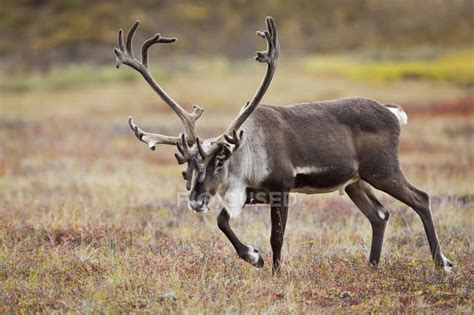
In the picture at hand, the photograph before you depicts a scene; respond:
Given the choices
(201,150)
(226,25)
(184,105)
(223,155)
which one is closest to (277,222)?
(223,155)

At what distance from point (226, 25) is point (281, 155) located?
72.4 meters

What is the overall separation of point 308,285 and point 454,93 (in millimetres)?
28826

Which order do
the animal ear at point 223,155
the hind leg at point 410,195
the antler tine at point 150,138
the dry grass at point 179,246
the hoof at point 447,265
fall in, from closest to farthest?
the dry grass at point 179,246 < the animal ear at point 223,155 < the antler tine at point 150,138 < the hoof at point 447,265 < the hind leg at point 410,195

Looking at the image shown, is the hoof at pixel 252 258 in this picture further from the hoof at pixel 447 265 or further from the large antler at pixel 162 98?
the hoof at pixel 447 265

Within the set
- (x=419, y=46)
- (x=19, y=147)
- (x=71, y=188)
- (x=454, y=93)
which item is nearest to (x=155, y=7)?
(x=419, y=46)

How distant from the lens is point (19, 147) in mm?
18984

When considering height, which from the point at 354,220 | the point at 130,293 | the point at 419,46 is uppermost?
the point at 130,293

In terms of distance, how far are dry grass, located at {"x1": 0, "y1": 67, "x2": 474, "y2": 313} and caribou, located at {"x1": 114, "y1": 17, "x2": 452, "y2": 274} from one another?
1.63 feet

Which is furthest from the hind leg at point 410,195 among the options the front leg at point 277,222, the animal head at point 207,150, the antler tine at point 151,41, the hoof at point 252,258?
the antler tine at point 151,41

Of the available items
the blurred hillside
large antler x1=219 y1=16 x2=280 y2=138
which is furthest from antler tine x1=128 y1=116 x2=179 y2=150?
the blurred hillside

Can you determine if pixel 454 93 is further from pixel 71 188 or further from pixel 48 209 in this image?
pixel 48 209

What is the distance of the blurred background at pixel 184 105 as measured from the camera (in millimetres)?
8805

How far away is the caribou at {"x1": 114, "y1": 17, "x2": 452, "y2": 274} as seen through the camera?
6935 mm

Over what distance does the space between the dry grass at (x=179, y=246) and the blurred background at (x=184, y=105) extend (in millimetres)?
42
